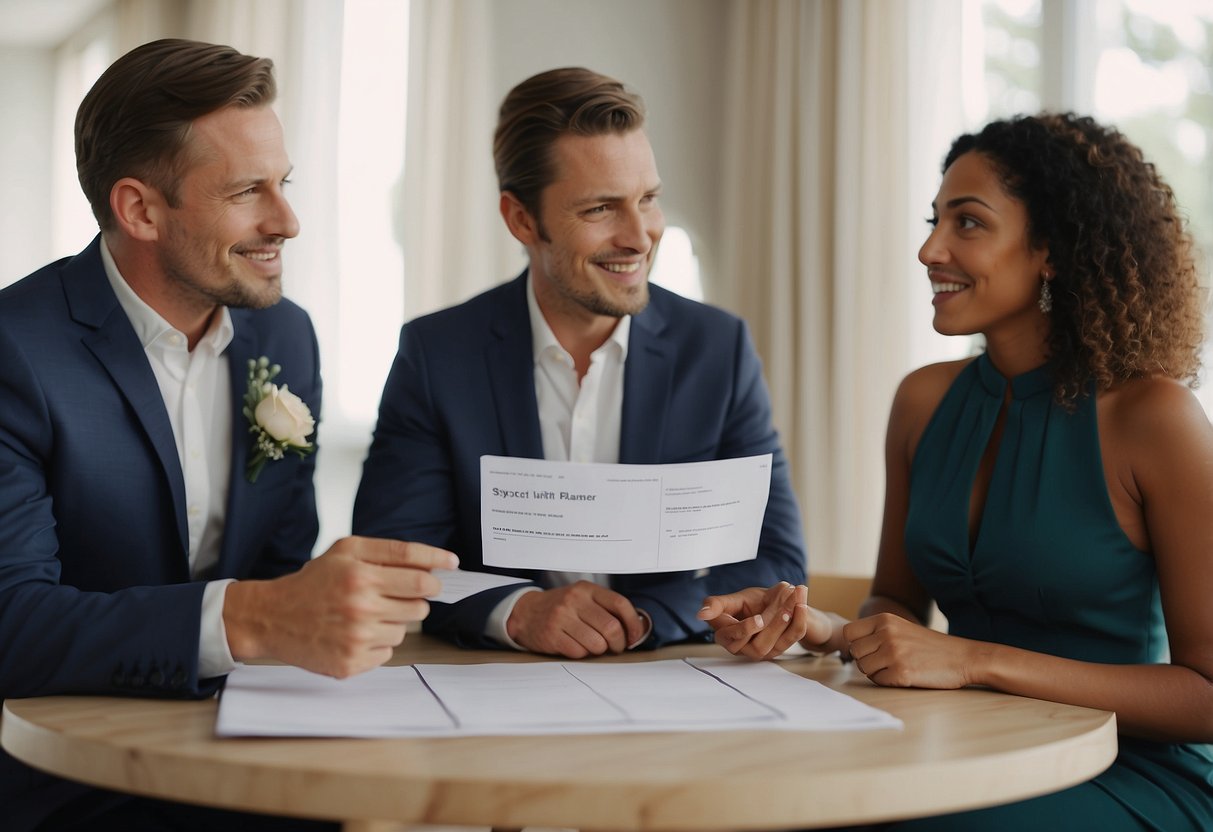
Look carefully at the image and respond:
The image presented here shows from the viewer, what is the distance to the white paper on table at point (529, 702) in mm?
1251

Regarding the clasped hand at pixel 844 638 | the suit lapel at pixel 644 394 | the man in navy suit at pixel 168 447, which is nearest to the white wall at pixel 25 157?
the man in navy suit at pixel 168 447

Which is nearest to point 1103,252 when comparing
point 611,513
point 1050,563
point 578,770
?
point 1050,563

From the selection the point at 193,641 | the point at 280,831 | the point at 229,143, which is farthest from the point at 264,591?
→ the point at 229,143

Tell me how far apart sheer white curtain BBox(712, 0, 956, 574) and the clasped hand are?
3046 mm

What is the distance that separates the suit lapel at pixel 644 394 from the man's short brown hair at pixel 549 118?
1.37 feet

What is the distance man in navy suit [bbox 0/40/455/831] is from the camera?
55.7 inches

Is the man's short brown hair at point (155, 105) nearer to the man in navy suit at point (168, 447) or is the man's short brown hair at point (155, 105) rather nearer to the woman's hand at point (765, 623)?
the man in navy suit at point (168, 447)

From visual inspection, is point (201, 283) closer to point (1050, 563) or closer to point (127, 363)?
point (127, 363)

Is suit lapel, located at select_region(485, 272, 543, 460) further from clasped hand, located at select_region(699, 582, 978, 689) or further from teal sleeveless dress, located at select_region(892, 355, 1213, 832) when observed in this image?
teal sleeveless dress, located at select_region(892, 355, 1213, 832)

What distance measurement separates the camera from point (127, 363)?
6.25 ft

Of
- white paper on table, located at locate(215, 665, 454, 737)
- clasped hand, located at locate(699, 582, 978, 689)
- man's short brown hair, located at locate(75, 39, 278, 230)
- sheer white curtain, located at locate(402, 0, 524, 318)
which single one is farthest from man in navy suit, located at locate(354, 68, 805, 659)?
sheer white curtain, located at locate(402, 0, 524, 318)

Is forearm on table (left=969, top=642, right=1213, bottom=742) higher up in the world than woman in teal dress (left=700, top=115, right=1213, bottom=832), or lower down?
lower down

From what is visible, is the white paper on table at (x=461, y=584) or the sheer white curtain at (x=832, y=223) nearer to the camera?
the white paper on table at (x=461, y=584)

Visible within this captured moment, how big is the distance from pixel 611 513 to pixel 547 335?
80cm
